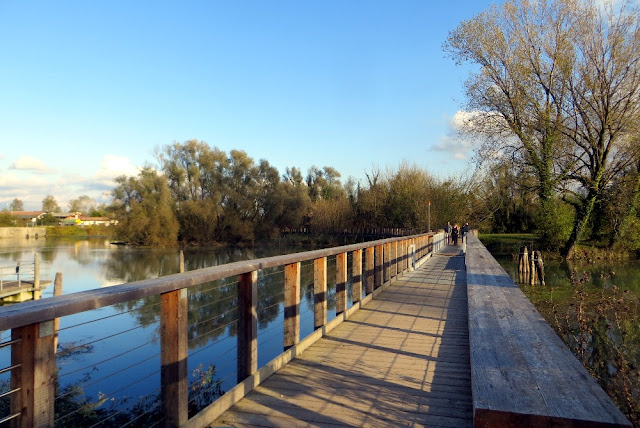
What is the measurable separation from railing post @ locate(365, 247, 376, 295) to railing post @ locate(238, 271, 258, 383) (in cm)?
451

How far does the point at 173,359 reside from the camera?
9.32 ft

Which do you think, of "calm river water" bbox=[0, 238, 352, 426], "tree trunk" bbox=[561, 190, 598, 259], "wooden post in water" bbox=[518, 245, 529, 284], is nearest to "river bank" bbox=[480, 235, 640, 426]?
"wooden post in water" bbox=[518, 245, 529, 284]

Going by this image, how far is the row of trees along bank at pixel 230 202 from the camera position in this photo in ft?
142

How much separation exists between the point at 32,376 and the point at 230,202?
165 ft

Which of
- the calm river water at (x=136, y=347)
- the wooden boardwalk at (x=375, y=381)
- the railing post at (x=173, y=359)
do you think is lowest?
the calm river water at (x=136, y=347)

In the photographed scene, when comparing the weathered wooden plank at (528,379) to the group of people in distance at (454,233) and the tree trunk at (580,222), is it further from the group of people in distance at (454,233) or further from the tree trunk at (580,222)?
the group of people in distance at (454,233)

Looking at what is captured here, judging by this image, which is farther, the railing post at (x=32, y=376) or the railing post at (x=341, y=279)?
the railing post at (x=341, y=279)

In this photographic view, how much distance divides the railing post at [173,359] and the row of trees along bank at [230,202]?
3779 centimetres

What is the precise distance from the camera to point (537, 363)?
2652 millimetres

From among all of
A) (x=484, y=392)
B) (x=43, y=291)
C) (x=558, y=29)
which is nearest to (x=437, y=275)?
(x=484, y=392)

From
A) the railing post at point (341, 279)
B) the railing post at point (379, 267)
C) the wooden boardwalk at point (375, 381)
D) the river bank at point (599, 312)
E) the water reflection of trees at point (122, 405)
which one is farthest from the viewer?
the railing post at point (379, 267)

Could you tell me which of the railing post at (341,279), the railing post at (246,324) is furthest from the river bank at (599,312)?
the railing post at (246,324)

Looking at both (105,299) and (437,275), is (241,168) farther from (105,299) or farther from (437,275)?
(105,299)

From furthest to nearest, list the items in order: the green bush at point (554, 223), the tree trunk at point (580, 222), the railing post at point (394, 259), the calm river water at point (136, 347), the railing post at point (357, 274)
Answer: the green bush at point (554, 223)
the tree trunk at point (580, 222)
the railing post at point (394, 259)
the railing post at point (357, 274)
the calm river water at point (136, 347)
